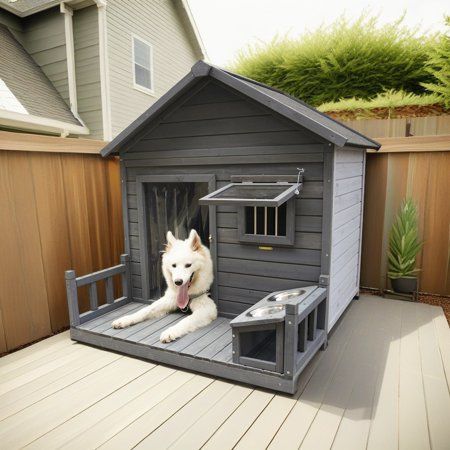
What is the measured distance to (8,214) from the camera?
3604mm

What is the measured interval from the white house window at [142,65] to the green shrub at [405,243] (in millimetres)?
7268

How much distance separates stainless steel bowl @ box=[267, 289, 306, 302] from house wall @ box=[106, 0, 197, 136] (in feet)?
21.4

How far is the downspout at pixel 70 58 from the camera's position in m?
7.65

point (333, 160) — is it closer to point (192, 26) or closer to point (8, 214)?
point (8, 214)

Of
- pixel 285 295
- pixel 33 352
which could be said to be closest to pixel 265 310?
pixel 285 295

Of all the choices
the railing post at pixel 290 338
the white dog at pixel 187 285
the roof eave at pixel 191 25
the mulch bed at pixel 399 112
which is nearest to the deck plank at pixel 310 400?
the railing post at pixel 290 338

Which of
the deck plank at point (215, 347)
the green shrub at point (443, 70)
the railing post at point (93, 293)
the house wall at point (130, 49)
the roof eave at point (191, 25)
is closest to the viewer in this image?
the deck plank at point (215, 347)

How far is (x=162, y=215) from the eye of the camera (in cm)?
455

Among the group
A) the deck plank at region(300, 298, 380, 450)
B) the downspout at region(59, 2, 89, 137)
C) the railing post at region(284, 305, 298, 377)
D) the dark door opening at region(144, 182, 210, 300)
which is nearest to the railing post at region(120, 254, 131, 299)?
the dark door opening at region(144, 182, 210, 300)

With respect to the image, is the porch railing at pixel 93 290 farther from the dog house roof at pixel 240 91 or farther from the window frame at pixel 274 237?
the window frame at pixel 274 237

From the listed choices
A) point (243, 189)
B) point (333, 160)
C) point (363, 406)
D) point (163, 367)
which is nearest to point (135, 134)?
point (243, 189)

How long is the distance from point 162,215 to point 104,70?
512 cm

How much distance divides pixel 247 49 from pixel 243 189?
26.9 feet

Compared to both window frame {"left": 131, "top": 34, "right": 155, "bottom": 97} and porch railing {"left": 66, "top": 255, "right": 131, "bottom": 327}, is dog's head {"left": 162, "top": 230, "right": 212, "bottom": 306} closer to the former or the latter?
porch railing {"left": 66, "top": 255, "right": 131, "bottom": 327}
